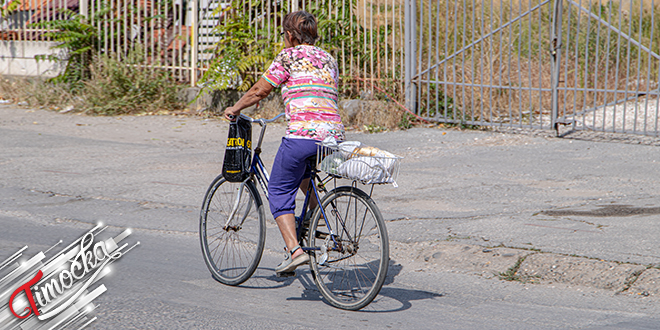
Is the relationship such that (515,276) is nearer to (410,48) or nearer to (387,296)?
(387,296)

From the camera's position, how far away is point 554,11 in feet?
33.3

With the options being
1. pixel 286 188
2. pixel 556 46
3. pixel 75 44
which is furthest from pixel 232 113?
pixel 75 44

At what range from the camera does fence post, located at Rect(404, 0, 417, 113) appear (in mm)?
11188

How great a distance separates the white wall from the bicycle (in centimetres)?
997

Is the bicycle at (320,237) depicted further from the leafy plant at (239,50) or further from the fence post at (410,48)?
the leafy plant at (239,50)

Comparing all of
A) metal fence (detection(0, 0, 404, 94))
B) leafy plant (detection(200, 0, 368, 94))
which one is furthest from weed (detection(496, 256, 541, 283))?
leafy plant (detection(200, 0, 368, 94))

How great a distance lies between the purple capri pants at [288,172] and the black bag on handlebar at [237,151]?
26 centimetres

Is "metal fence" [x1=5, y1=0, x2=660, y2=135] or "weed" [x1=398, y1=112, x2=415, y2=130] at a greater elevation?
"metal fence" [x1=5, y1=0, x2=660, y2=135]

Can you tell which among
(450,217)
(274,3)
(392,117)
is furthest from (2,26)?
(450,217)

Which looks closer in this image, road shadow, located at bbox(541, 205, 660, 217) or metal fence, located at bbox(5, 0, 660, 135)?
road shadow, located at bbox(541, 205, 660, 217)

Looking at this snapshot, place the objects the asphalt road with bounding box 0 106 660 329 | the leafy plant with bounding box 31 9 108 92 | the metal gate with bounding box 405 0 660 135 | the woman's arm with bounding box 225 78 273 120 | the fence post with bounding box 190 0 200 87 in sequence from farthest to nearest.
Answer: the leafy plant with bounding box 31 9 108 92 < the fence post with bounding box 190 0 200 87 < the metal gate with bounding box 405 0 660 135 < the woman's arm with bounding box 225 78 273 120 < the asphalt road with bounding box 0 106 660 329

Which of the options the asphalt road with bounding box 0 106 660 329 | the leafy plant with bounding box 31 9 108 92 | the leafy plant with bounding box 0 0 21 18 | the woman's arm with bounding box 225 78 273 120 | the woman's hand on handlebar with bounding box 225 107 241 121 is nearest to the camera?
the asphalt road with bounding box 0 106 660 329

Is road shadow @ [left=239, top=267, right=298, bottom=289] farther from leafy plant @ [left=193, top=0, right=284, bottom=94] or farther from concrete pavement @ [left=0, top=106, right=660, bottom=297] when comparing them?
leafy plant @ [left=193, top=0, right=284, bottom=94]

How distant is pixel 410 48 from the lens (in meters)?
11.2
